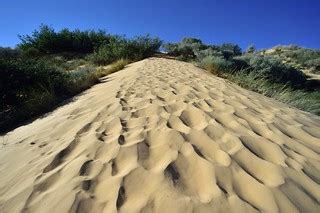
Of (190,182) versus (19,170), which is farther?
(19,170)

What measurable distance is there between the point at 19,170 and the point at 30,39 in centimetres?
1486

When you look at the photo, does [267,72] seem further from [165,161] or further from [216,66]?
[165,161]

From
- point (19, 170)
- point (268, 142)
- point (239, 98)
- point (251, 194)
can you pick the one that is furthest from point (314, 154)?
point (19, 170)

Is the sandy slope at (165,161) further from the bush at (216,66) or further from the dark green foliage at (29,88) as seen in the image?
the bush at (216,66)

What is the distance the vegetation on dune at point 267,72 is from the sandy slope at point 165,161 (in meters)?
2.83

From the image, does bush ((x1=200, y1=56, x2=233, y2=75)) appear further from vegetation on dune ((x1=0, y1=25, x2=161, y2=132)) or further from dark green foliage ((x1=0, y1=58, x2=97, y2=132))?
dark green foliage ((x1=0, y1=58, x2=97, y2=132))

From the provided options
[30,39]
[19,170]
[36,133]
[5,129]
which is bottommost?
[30,39]

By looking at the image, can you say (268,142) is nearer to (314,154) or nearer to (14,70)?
(314,154)

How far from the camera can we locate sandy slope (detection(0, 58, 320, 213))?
1949mm

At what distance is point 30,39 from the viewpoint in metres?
15.7

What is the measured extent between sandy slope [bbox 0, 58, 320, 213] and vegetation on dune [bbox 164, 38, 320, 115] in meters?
2.83

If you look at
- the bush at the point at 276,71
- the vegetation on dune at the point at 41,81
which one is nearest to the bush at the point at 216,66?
the bush at the point at 276,71

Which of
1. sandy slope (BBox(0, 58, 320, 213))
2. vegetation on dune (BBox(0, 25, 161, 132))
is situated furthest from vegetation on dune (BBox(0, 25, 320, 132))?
sandy slope (BBox(0, 58, 320, 213))

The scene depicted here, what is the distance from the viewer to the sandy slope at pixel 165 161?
76.7 inches
